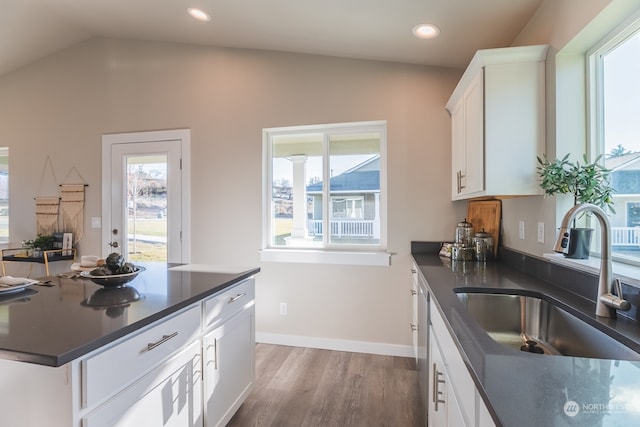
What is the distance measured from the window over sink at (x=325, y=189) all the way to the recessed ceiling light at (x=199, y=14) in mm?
1051

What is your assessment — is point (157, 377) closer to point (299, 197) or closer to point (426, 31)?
point (299, 197)

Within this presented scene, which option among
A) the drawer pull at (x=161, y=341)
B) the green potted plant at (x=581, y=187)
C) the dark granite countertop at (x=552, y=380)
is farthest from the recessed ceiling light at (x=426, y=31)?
the drawer pull at (x=161, y=341)

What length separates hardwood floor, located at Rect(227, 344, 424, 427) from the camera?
1998 millimetres

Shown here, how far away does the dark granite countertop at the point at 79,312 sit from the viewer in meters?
0.92

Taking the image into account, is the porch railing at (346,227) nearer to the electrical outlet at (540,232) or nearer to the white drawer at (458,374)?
the electrical outlet at (540,232)

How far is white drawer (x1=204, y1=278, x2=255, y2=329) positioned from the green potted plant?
5.66ft

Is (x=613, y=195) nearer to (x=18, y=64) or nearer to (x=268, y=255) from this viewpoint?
(x=268, y=255)

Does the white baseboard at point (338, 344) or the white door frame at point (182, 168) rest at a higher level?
the white door frame at point (182, 168)

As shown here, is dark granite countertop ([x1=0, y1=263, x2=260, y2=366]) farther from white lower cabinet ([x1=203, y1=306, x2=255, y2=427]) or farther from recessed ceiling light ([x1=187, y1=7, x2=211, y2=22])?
recessed ceiling light ([x1=187, y1=7, x2=211, y2=22])

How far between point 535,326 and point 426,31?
197cm

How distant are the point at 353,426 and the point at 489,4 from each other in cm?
262

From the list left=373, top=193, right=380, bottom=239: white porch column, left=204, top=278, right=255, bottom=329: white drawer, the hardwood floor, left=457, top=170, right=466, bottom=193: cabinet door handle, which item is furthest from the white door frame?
left=457, top=170, right=466, bottom=193: cabinet door handle

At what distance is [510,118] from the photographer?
178 centimetres

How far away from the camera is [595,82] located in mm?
1588
